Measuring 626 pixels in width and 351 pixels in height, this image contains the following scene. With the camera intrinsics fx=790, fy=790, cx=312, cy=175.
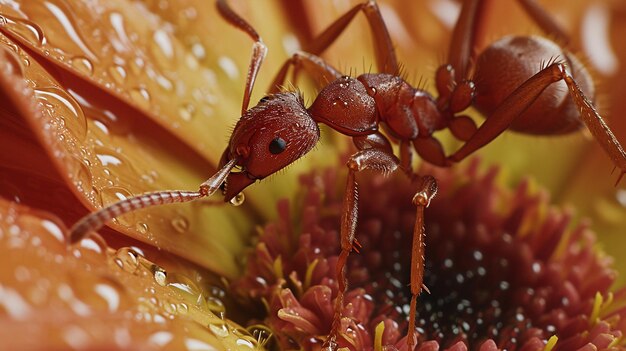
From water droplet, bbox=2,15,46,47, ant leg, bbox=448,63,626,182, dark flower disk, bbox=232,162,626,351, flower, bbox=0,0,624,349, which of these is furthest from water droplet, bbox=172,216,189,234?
ant leg, bbox=448,63,626,182

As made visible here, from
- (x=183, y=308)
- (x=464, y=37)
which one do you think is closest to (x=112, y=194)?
(x=183, y=308)

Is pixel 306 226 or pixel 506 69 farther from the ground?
pixel 506 69

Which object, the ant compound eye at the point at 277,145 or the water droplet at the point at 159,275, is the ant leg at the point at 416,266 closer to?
the ant compound eye at the point at 277,145

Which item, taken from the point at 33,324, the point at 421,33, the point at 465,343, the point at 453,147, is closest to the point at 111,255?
the point at 33,324

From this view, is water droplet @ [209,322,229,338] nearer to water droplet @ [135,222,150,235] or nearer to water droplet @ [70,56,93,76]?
water droplet @ [135,222,150,235]

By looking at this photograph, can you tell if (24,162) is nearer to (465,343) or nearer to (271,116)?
(271,116)

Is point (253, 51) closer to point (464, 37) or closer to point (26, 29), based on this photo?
point (26, 29)
